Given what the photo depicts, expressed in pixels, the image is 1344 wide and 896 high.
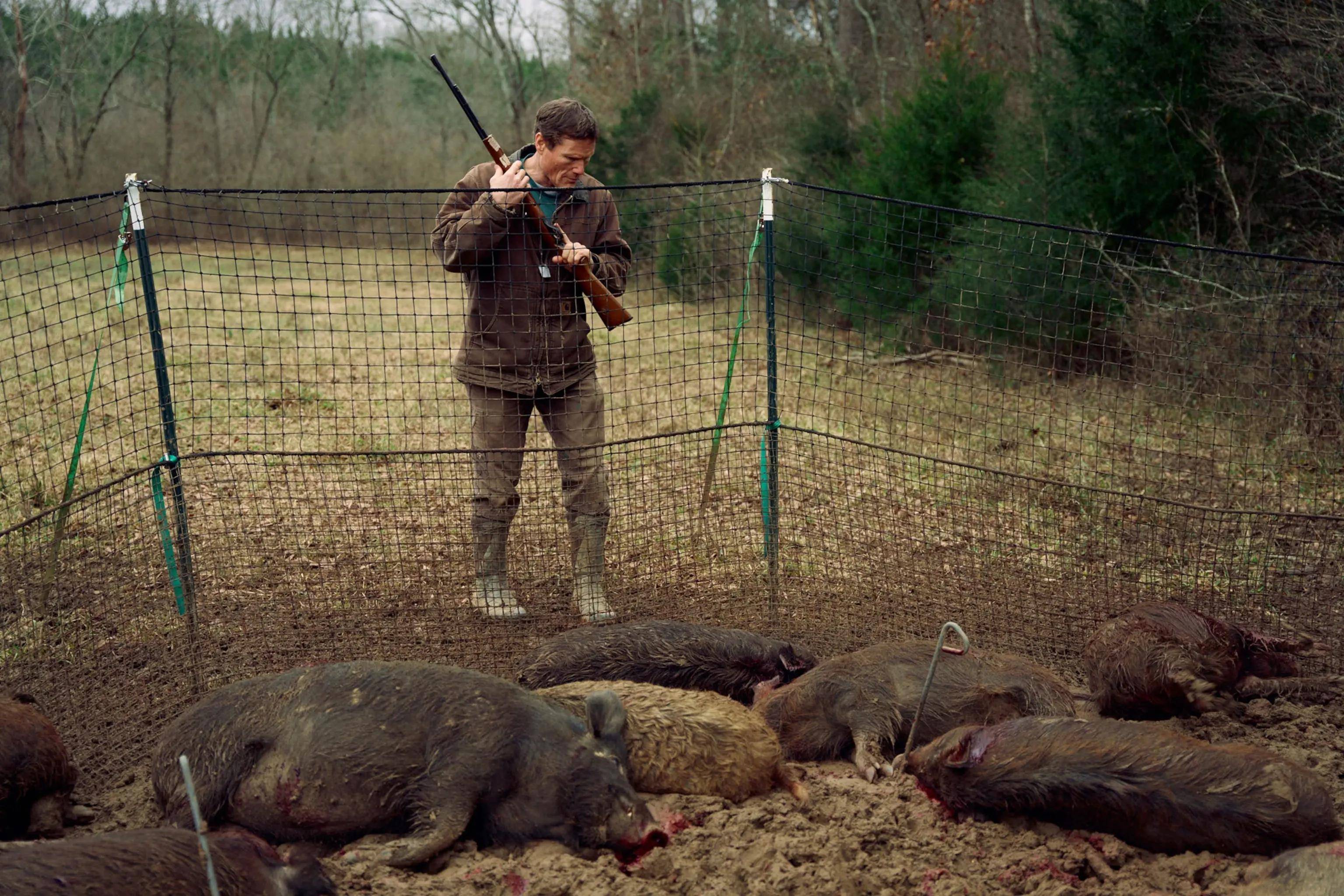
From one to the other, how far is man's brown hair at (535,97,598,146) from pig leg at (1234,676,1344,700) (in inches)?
156

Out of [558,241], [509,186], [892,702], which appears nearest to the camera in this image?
[892,702]

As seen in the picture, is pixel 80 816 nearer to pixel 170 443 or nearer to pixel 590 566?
pixel 170 443

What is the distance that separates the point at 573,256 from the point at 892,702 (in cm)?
252

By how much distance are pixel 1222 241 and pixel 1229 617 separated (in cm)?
618

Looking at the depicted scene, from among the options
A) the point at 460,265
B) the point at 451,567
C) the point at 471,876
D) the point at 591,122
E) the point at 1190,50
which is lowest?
the point at 471,876

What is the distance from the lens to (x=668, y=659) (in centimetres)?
512

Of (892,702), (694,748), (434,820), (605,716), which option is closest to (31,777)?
(434,820)

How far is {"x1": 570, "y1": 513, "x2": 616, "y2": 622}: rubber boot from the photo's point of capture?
5.73m

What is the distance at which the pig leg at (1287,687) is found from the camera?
512 centimetres

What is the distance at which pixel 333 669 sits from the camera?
411 cm

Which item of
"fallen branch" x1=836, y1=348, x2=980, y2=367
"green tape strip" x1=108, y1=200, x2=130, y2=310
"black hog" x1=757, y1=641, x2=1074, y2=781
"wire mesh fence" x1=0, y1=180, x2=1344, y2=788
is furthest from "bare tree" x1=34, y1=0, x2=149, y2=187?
"black hog" x1=757, y1=641, x2=1074, y2=781

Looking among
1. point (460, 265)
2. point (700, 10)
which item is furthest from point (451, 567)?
point (700, 10)

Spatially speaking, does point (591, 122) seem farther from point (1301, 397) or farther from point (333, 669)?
point (1301, 397)

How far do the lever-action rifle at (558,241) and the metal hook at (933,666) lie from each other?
2.31 metres
